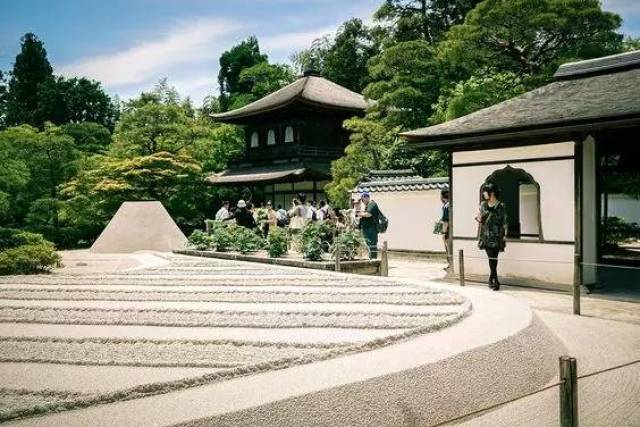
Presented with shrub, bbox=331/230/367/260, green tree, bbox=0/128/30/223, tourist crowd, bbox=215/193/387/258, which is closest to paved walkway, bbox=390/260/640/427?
shrub, bbox=331/230/367/260

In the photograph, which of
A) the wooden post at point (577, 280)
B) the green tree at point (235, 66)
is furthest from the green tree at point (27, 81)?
the wooden post at point (577, 280)

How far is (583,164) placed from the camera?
31.2ft

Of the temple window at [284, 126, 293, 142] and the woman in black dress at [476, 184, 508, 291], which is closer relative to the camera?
the woman in black dress at [476, 184, 508, 291]

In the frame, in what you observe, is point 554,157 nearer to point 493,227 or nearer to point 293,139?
point 493,227

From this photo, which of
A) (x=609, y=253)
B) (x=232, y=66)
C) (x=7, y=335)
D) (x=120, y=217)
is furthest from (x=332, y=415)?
(x=232, y=66)

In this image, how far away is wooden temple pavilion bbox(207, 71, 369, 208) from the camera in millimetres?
27062

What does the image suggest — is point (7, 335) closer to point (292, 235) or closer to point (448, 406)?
point (448, 406)

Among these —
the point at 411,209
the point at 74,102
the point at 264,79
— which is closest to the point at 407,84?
the point at 411,209

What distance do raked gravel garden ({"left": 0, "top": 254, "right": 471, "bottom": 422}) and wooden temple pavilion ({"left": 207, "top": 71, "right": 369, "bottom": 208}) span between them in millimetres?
17452

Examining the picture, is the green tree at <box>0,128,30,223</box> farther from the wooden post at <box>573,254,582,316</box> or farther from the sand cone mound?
the wooden post at <box>573,254,582,316</box>

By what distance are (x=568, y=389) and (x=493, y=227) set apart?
6995mm

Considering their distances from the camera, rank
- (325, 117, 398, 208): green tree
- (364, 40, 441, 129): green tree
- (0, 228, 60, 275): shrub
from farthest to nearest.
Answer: (325, 117, 398, 208): green tree → (364, 40, 441, 129): green tree → (0, 228, 60, 275): shrub

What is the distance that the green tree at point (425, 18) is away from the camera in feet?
104

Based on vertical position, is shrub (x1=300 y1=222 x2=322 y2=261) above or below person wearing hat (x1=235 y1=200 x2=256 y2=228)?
below
